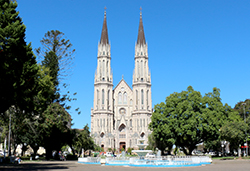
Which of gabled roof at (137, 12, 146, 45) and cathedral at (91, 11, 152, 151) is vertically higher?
gabled roof at (137, 12, 146, 45)

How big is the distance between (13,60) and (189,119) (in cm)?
2541

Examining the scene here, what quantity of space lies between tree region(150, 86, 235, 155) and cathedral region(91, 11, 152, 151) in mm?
41836

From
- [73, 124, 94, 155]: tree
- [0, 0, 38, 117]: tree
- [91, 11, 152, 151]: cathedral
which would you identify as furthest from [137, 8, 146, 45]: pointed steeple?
[0, 0, 38, 117]: tree

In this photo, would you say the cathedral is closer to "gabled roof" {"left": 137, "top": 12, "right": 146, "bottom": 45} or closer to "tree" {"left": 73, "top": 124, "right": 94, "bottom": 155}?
"gabled roof" {"left": 137, "top": 12, "right": 146, "bottom": 45}

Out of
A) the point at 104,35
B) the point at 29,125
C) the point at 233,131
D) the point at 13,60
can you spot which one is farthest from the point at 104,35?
the point at 13,60

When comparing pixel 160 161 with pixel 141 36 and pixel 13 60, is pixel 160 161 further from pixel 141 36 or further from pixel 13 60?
pixel 141 36

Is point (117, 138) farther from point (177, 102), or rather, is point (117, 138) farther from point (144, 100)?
point (177, 102)

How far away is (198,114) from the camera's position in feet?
128

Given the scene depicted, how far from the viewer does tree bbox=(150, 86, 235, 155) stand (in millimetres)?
38956

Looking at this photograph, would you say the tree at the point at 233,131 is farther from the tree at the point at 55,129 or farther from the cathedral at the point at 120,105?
the cathedral at the point at 120,105

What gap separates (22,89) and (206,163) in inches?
795

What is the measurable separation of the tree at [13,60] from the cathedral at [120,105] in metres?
62.6

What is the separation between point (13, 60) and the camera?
2103 cm

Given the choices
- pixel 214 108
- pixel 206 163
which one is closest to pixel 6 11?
pixel 206 163
